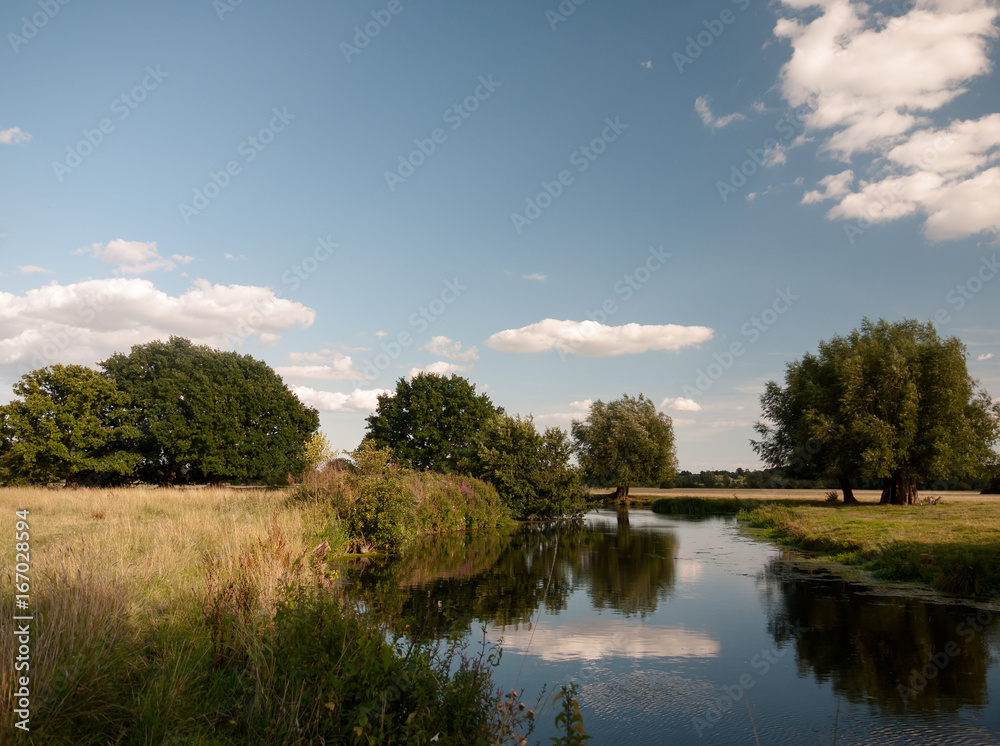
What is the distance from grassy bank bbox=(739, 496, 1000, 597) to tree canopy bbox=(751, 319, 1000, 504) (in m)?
3.76

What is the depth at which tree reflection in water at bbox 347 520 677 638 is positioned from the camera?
11.0 m

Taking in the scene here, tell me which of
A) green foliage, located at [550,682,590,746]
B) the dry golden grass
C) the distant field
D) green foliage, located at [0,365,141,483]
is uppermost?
green foliage, located at [0,365,141,483]

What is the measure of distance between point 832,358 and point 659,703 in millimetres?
36538

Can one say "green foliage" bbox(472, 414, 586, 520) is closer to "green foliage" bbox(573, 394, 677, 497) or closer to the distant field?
"green foliage" bbox(573, 394, 677, 497)

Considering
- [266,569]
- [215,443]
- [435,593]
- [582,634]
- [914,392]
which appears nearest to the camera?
[266,569]

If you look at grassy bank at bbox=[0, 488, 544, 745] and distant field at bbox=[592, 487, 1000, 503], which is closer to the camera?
grassy bank at bbox=[0, 488, 544, 745]

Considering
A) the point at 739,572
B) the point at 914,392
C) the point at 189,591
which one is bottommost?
the point at 739,572

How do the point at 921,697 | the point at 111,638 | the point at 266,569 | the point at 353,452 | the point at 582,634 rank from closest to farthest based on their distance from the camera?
the point at 111,638 → the point at 921,697 → the point at 266,569 → the point at 582,634 → the point at 353,452

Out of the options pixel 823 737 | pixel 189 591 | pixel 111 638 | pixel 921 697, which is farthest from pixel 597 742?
pixel 189 591

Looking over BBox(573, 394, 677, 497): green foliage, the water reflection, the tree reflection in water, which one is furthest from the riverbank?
BBox(573, 394, 677, 497): green foliage

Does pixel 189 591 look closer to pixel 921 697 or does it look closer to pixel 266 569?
pixel 266 569

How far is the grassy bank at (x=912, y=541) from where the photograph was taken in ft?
43.0

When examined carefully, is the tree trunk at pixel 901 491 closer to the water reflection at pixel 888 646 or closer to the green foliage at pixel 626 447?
the green foliage at pixel 626 447

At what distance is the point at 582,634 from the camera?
34.0ft
